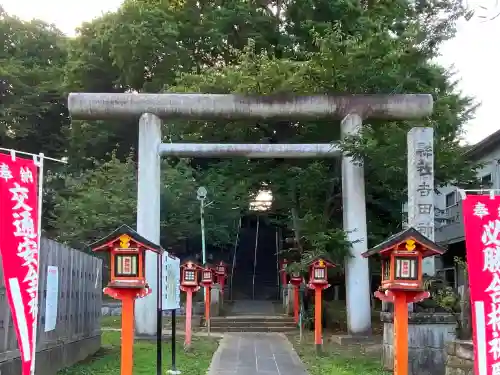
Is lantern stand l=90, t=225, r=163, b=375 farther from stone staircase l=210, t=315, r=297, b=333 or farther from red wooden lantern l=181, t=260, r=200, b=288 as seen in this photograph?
stone staircase l=210, t=315, r=297, b=333

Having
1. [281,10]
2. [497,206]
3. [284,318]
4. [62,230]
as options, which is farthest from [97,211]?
[497,206]

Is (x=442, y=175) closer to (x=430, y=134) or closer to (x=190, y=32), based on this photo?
(x=430, y=134)

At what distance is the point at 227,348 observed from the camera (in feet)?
A: 44.9

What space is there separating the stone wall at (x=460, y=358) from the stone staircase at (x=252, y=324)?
9627mm

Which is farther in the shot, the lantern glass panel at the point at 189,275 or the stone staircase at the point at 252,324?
the stone staircase at the point at 252,324

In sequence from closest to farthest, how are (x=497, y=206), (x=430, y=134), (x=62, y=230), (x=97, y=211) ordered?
(x=497, y=206) < (x=430, y=134) < (x=97, y=211) < (x=62, y=230)

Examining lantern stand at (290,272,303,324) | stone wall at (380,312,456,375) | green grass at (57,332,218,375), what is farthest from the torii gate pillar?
stone wall at (380,312,456,375)

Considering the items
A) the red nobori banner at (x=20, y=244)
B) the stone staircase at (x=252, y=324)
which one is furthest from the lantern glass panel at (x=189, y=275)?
the red nobori banner at (x=20, y=244)

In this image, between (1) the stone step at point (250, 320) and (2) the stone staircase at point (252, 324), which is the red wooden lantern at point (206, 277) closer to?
(2) the stone staircase at point (252, 324)

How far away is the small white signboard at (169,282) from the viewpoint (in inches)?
352

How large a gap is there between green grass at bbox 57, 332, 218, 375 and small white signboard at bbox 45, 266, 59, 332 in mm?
927

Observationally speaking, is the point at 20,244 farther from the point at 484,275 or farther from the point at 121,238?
the point at 484,275

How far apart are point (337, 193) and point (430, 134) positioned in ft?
15.0

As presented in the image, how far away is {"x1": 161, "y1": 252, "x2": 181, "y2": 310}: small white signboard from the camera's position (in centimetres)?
895
